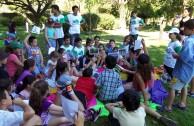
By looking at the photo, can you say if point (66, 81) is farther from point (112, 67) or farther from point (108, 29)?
point (108, 29)

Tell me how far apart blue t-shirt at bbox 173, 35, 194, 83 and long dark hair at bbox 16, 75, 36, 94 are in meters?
2.41

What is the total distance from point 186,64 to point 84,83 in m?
1.79

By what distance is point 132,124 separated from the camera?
2.84 m

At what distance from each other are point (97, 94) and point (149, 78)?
1063 millimetres

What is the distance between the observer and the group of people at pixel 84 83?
9.31 ft

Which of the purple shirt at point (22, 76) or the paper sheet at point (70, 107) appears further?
the purple shirt at point (22, 76)

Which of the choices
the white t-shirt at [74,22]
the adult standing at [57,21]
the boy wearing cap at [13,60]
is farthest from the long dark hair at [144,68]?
the white t-shirt at [74,22]

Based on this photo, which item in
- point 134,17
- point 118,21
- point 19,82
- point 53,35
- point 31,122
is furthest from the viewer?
point 118,21

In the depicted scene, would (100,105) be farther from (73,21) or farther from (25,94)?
(73,21)

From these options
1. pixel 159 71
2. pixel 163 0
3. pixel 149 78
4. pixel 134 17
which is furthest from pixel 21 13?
pixel 149 78

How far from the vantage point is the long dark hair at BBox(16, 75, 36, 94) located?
3592 mm

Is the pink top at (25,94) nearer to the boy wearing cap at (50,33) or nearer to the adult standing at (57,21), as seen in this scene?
the boy wearing cap at (50,33)

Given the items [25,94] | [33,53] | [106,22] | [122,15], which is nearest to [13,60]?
[33,53]

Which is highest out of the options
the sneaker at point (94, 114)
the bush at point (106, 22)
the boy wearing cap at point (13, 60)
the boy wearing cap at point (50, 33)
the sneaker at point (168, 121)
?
the bush at point (106, 22)
